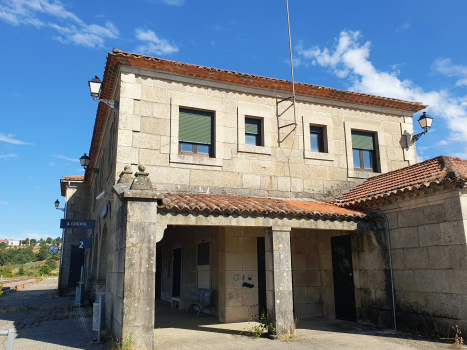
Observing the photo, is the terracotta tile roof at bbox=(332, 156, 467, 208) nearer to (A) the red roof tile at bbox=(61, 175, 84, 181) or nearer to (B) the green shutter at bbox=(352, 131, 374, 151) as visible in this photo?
(B) the green shutter at bbox=(352, 131, 374, 151)

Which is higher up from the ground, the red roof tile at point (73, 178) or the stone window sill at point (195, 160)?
the red roof tile at point (73, 178)

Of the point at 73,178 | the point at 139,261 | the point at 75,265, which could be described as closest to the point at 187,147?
the point at 139,261

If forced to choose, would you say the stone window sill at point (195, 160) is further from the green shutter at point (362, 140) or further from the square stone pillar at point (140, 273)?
the green shutter at point (362, 140)

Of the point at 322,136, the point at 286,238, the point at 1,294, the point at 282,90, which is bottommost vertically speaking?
the point at 1,294

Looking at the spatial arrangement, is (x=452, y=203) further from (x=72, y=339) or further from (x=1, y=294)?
(x=1, y=294)

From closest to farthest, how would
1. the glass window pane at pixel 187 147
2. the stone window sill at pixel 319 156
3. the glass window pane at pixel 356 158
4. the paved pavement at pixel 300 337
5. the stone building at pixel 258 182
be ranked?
the paved pavement at pixel 300 337 < the stone building at pixel 258 182 < the glass window pane at pixel 187 147 < the stone window sill at pixel 319 156 < the glass window pane at pixel 356 158

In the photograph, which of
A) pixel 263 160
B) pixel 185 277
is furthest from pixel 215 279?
pixel 263 160

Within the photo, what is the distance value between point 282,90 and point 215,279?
5932 millimetres

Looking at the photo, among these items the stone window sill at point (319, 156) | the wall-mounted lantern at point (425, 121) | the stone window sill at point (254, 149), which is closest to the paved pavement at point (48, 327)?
the stone window sill at point (254, 149)

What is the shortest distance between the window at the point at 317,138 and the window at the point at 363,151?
109 centimetres

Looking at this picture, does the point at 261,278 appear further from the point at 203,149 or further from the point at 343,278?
the point at 203,149

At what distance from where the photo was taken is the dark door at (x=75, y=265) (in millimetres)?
20812

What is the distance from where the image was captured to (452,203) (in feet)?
24.2

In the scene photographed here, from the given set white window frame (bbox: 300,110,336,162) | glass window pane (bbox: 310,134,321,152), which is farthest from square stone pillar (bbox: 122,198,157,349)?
glass window pane (bbox: 310,134,321,152)
